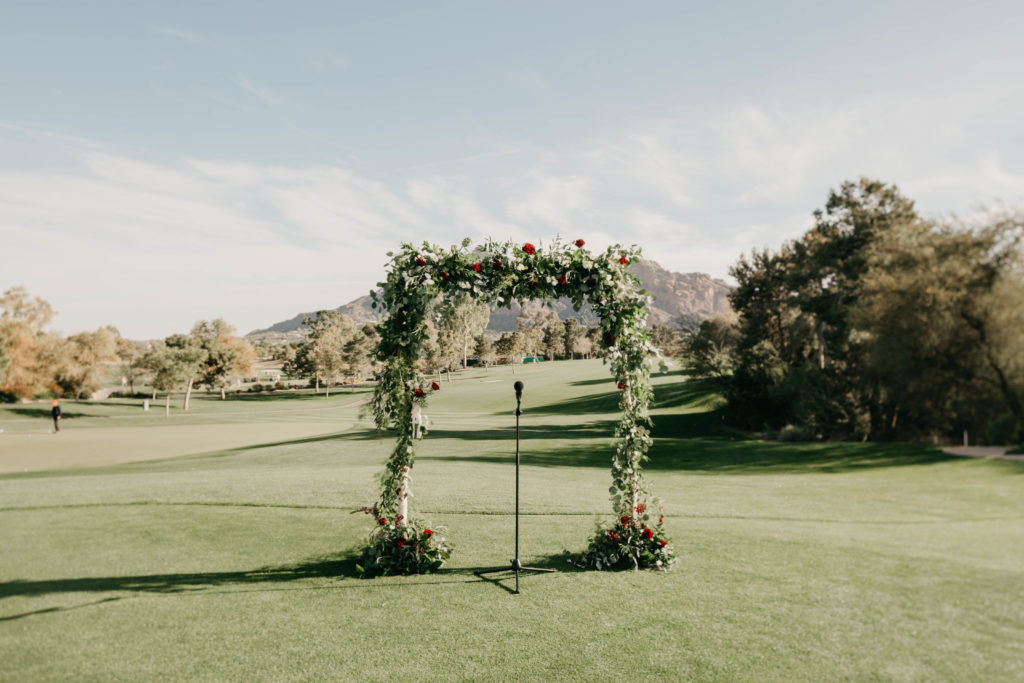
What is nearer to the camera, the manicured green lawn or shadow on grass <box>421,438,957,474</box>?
the manicured green lawn

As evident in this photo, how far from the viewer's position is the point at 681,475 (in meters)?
17.4

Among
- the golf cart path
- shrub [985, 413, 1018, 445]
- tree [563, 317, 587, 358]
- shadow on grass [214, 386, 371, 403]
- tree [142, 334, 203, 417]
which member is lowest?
shadow on grass [214, 386, 371, 403]

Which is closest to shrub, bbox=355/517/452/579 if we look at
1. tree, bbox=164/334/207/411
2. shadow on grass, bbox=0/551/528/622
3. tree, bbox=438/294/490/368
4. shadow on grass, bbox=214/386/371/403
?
shadow on grass, bbox=0/551/528/622

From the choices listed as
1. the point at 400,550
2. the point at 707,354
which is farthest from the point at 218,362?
the point at 400,550

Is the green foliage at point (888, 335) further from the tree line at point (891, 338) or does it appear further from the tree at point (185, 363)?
the tree at point (185, 363)

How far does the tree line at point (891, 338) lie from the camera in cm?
1947

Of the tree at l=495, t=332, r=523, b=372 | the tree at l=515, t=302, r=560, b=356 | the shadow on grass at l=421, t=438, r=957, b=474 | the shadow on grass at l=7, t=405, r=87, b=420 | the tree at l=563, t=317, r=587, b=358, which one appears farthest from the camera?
the tree at l=563, t=317, r=587, b=358

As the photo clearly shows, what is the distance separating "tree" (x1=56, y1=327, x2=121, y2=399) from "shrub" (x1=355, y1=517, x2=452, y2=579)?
6990 cm

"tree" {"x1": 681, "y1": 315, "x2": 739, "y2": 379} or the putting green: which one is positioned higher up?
"tree" {"x1": 681, "y1": 315, "x2": 739, "y2": 379}

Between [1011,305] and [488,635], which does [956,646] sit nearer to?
[488,635]

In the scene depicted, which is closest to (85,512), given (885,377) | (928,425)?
(885,377)

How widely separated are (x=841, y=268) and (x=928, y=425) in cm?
1012

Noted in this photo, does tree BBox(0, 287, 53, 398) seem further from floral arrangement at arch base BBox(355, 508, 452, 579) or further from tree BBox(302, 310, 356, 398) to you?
floral arrangement at arch base BBox(355, 508, 452, 579)

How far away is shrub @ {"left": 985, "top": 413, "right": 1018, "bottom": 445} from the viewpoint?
19.8 m
